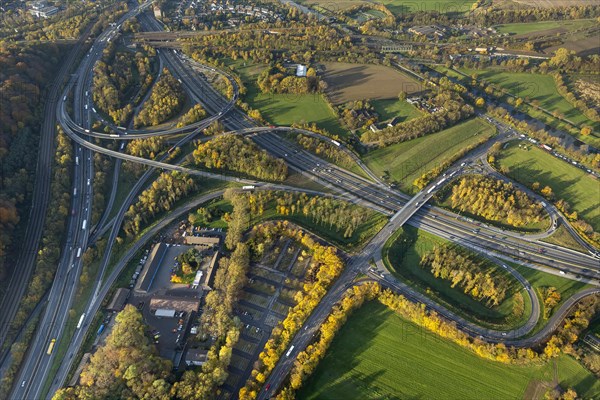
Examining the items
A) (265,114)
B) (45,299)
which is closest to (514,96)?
(265,114)

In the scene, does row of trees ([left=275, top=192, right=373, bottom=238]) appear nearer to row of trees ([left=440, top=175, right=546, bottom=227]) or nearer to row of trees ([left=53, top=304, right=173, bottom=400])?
row of trees ([left=440, top=175, right=546, bottom=227])

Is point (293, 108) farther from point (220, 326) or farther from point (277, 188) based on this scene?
point (220, 326)

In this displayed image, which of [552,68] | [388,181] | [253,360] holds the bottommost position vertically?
[253,360]

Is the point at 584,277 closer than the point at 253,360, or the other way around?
the point at 253,360

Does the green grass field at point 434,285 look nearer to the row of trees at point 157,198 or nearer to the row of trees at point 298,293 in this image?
the row of trees at point 298,293

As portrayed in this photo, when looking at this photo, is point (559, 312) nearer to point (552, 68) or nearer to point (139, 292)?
point (139, 292)

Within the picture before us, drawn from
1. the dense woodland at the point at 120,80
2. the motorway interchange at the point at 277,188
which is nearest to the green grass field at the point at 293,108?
the motorway interchange at the point at 277,188
